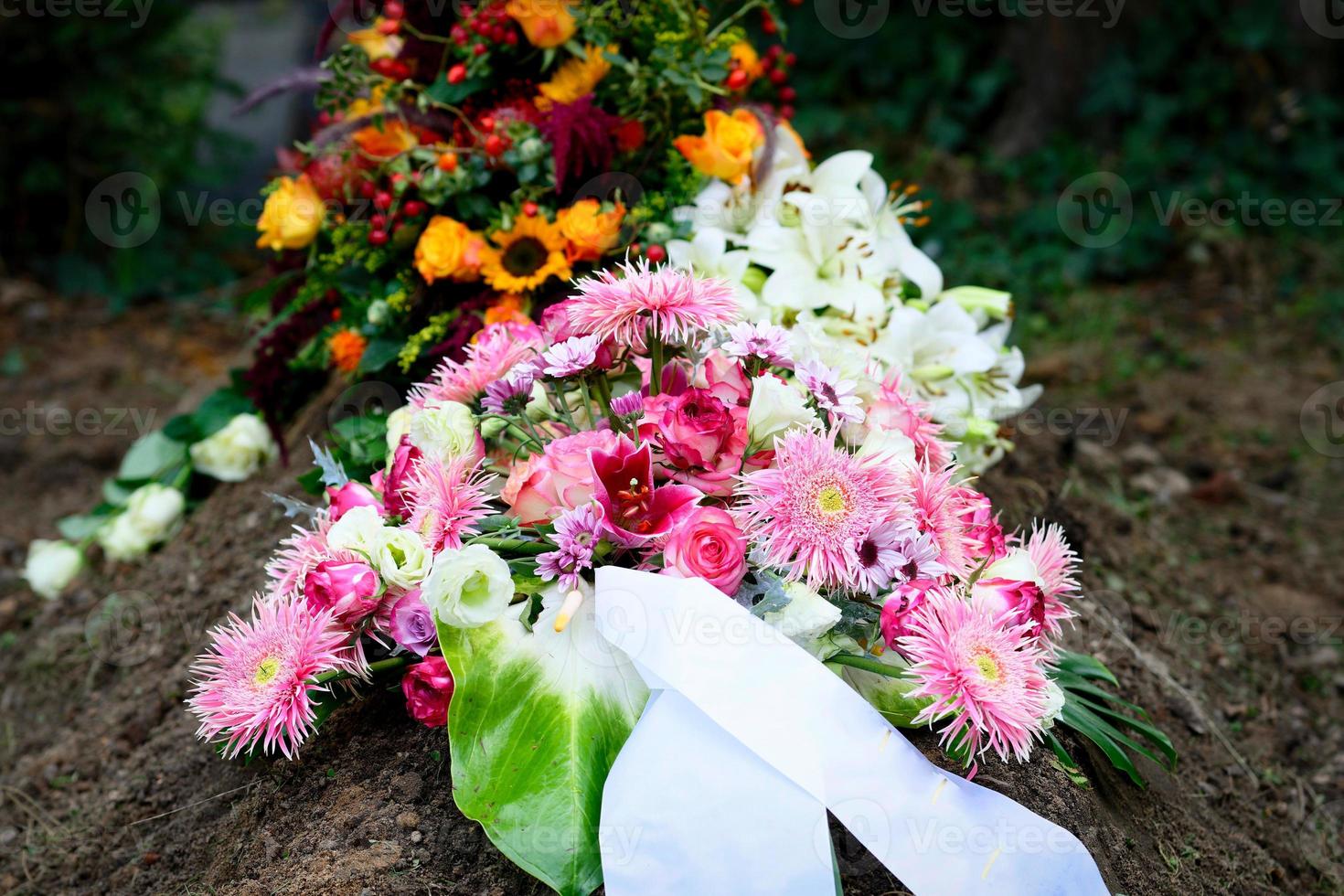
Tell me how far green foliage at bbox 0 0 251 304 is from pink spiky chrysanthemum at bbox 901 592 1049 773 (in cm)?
435

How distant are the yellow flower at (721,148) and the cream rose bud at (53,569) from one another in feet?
6.05

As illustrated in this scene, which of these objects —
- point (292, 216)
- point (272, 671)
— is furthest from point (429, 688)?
point (292, 216)

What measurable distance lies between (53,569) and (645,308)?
200cm

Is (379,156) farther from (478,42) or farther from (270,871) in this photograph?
(270,871)

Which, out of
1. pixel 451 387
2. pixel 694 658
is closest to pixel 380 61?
pixel 451 387

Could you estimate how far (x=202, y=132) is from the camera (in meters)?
4.87

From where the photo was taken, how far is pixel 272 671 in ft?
4.29

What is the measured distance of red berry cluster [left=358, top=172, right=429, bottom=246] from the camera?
2121 mm

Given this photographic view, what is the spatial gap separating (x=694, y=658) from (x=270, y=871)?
0.63 meters

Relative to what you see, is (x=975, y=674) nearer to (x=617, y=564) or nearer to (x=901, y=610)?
(x=901, y=610)

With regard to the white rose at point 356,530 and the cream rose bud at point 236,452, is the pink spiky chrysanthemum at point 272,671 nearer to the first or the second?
the white rose at point 356,530

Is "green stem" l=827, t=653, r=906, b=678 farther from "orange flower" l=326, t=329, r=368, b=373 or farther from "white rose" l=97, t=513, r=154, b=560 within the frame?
"white rose" l=97, t=513, r=154, b=560

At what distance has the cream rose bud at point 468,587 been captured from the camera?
124cm

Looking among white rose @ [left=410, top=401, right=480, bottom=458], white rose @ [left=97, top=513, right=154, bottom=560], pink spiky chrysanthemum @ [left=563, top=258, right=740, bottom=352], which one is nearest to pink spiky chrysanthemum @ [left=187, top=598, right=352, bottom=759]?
white rose @ [left=410, top=401, right=480, bottom=458]
